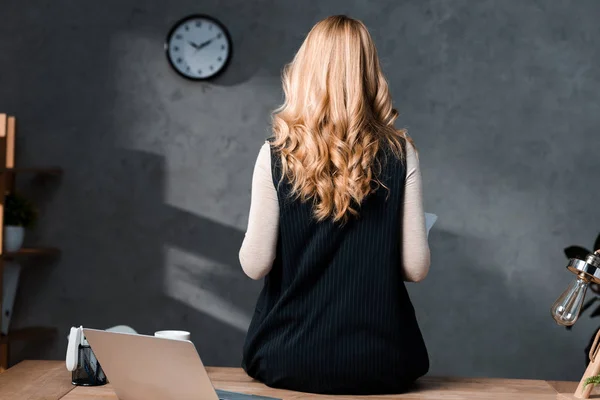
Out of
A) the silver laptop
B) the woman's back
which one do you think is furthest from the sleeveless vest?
the silver laptop

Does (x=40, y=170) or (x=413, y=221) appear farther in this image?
(x=40, y=170)

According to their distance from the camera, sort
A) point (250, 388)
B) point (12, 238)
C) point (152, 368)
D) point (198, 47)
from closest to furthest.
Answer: point (152, 368) → point (250, 388) → point (12, 238) → point (198, 47)

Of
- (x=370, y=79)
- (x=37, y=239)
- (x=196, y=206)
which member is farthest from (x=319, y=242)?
(x=37, y=239)

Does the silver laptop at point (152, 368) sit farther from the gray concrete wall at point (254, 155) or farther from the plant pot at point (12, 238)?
the gray concrete wall at point (254, 155)

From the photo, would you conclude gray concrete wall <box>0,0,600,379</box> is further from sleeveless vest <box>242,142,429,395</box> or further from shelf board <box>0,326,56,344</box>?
sleeveless vest <box>242,142,429,395</box>

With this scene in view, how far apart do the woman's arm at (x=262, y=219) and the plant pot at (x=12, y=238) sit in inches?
84.9

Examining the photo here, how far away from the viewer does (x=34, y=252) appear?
142 inches

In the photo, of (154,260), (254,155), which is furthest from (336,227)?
(154,260)

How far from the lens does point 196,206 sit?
381 cm

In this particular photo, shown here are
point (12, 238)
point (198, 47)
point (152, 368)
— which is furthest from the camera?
point (198, 47)

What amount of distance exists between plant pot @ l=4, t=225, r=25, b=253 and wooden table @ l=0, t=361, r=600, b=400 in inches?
66.8

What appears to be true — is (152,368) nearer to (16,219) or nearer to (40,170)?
(16,219)

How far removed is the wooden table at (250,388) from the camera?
1.64m

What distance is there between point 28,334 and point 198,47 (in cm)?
162
